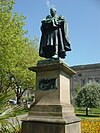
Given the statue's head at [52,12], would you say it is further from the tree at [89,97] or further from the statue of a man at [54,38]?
the tree at [89,97]

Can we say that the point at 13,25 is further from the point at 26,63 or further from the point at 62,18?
the point at 62,18

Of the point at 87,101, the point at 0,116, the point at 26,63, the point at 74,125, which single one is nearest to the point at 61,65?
the point at 74,125

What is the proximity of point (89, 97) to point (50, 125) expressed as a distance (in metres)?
27.9

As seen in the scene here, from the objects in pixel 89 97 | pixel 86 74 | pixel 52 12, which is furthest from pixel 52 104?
pixel 86 74

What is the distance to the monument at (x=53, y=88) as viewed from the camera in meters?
7.11

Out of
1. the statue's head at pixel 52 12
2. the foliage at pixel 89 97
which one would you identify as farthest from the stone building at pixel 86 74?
the statue's head at pixel 52 12

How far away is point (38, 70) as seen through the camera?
8.20 metres

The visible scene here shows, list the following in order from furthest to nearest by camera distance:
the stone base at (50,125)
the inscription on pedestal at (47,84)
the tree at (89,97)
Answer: the tree at (89,97) → the inscription on pedestal at (47,84) → the stone base at (50,125)

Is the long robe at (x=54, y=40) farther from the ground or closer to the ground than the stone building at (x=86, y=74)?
closer to the ground

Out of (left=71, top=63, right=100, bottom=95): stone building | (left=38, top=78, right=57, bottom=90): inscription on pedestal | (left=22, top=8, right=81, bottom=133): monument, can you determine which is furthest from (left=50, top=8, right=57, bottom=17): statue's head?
(left=71, top=63, right=100, bottom=95): stone building

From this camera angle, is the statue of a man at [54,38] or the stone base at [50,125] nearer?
the stone base at [50,125]

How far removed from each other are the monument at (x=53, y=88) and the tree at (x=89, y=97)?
26.0 meters

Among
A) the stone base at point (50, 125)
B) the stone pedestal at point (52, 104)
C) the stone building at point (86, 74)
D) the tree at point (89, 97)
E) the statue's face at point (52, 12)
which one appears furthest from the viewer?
the stone building at point (86, 74)

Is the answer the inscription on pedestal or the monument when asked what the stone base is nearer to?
the monument
